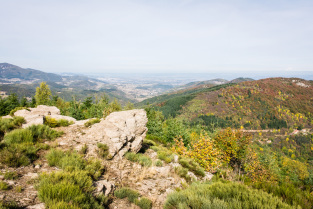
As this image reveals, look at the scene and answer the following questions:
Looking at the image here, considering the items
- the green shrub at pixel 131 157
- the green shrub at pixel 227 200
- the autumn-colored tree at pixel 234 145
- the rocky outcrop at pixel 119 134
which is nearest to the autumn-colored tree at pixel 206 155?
the autumn-colored tree at pixel 234 145

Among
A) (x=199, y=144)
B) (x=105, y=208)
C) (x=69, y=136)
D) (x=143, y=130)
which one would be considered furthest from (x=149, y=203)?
(x=199, y=144)

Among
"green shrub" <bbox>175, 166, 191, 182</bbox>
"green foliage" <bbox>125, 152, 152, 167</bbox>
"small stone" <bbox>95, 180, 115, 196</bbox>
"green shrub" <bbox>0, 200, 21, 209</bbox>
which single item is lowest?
"green shrub" <bbox>175, 166, 191, 182</bbox>

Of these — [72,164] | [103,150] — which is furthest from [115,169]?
[72,164]

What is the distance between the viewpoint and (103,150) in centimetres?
869

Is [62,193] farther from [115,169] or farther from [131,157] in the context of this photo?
[131,157]

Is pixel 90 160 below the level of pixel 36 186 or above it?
below

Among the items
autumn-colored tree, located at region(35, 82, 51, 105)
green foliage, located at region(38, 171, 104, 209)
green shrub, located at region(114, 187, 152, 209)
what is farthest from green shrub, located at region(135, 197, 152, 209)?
autumn-colored tree, located at region(35, 82, 51, 105)

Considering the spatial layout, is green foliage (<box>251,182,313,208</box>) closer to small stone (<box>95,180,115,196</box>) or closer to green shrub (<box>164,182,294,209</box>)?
green shrub (<box>164,182,294,209</box>)

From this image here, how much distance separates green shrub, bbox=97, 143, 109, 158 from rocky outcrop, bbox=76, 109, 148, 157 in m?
0.24

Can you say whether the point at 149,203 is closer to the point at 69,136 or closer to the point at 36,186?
the point at 36,186

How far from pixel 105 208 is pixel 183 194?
2.78m

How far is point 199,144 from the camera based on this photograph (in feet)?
49.6

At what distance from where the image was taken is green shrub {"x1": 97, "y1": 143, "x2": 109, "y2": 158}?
27.7 ft

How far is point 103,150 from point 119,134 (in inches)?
68.3
